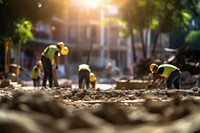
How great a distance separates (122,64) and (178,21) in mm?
24117

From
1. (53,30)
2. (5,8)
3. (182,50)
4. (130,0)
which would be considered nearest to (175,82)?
(5,8)

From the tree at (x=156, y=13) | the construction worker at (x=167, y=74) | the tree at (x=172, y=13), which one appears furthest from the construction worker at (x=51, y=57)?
the tree at (x=156, y=13)

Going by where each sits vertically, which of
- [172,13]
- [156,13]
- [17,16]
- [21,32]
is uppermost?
[156,13]

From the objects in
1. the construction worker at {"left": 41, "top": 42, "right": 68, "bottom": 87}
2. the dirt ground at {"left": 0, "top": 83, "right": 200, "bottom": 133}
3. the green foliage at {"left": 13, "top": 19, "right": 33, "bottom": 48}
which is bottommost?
the dirt ground at {"left": 0, "top": 83, "right": 200, "bottom": 133}

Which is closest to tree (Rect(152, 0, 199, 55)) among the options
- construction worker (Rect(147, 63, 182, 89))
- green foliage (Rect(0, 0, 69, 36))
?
green foliage (Rect(0, 0, 69, 36))

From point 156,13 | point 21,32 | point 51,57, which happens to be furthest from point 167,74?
point 156,13

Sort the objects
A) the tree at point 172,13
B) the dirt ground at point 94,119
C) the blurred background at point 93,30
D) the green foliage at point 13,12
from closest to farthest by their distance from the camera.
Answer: the dirt ground at point 94,119, the green foliage at point 13,12, the blurred background at point 93,30, the tree at point 172,13

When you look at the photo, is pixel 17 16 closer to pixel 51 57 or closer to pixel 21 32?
pixel 21 32

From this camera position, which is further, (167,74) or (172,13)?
(172,13)

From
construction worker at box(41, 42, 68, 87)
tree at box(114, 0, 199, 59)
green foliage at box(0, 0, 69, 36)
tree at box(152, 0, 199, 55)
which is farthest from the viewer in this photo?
tree at box(114, 0, 199, 59)

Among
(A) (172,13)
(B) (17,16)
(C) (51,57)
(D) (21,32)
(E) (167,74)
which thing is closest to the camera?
(E) (167,74)

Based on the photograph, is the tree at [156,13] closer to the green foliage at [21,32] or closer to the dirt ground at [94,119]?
the green foliage at [21,32]

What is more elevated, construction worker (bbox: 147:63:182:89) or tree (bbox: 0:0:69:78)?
tree (bbox: 0:0:69:78)

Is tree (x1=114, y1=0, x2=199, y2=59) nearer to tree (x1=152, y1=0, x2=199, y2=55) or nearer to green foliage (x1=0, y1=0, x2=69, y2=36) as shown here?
tree (x1=152, y1=0, x2=199, y2=55)
